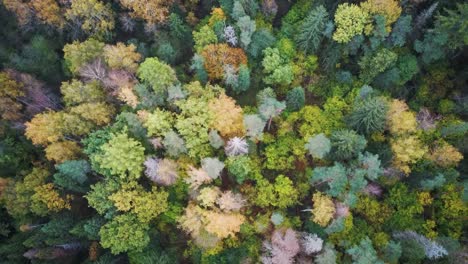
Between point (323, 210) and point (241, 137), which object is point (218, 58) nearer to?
point (241, 137)

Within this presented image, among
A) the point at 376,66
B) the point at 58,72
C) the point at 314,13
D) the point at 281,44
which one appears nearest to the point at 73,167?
the point at 58,72

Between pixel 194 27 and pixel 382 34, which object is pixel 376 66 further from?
pixel 194 27

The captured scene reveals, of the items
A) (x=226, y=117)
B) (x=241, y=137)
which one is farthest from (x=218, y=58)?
(x=241, y=137)

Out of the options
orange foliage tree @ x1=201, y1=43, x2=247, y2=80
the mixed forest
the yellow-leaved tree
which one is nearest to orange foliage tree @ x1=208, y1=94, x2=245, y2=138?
the mixed forest

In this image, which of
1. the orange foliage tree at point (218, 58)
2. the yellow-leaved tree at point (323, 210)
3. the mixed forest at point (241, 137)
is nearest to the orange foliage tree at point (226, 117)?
the mixed forest at point (241, 137)

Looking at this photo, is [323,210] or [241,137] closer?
[323,210]

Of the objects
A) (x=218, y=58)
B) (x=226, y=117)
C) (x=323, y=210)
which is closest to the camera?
(x=323, y=210)

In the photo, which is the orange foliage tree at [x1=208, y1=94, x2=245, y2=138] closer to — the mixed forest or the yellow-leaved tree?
the mixed forest

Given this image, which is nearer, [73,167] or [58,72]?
[73,167]
